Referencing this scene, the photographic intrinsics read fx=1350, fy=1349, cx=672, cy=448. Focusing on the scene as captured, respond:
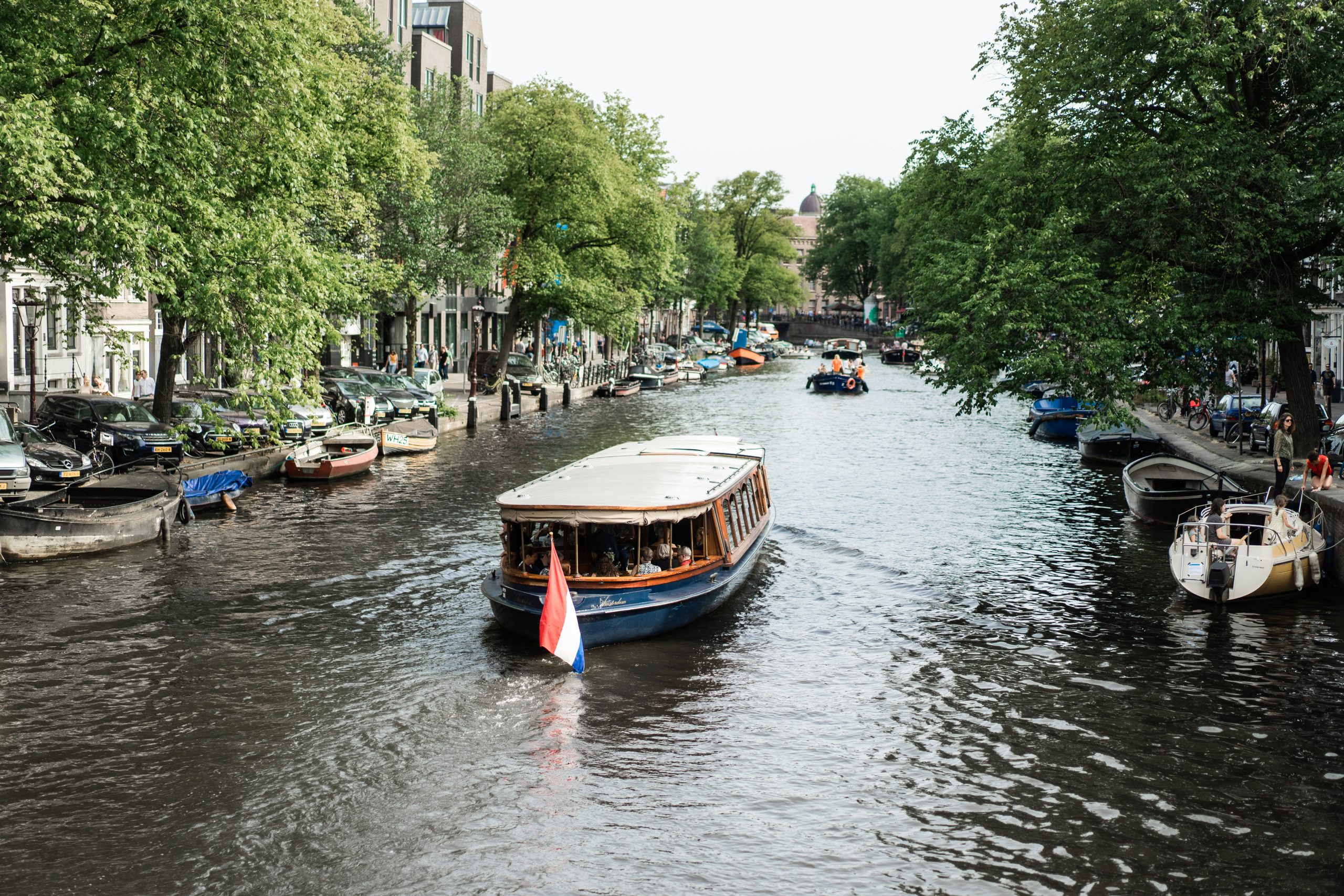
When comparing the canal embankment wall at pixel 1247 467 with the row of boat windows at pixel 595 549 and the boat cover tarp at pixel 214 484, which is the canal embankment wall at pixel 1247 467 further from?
the boat cover tarp at pixel 214 484

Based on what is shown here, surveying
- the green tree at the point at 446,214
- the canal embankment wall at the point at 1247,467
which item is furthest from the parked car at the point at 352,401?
the canal embankment wall at the point at 1247,467

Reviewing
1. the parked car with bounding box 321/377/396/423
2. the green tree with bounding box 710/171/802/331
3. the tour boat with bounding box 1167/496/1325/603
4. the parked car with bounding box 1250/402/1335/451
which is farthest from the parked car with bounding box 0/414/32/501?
the green tree with bounding box 710/171/802/331

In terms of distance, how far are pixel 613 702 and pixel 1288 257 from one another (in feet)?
71.7

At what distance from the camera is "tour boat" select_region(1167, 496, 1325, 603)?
76.4ft

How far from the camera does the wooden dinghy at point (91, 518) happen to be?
80.5ft

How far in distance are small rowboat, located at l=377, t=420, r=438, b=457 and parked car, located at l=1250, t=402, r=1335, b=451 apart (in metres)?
25.4

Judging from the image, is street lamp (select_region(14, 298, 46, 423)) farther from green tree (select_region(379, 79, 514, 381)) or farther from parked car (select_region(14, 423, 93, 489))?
green tree (select_region(379, 79, 514, 381))

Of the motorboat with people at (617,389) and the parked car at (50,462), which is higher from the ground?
the motorboat with people at (617,389)

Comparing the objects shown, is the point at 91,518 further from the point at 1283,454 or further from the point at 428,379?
the point at 428,379

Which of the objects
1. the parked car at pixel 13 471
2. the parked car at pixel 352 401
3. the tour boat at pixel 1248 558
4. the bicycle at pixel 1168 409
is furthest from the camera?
the bicycle at pixel 1168 409

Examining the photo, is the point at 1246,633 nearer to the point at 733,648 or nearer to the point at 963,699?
the point at 963,699

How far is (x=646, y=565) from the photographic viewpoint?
20.4 metres

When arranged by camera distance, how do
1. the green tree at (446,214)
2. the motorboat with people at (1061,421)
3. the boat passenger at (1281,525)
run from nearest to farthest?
the boat passenger at (1281,525) → the green tree at (446,214) → the motorboat with people at (1061,421)

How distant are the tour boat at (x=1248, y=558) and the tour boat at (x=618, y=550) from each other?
7.91 metres
